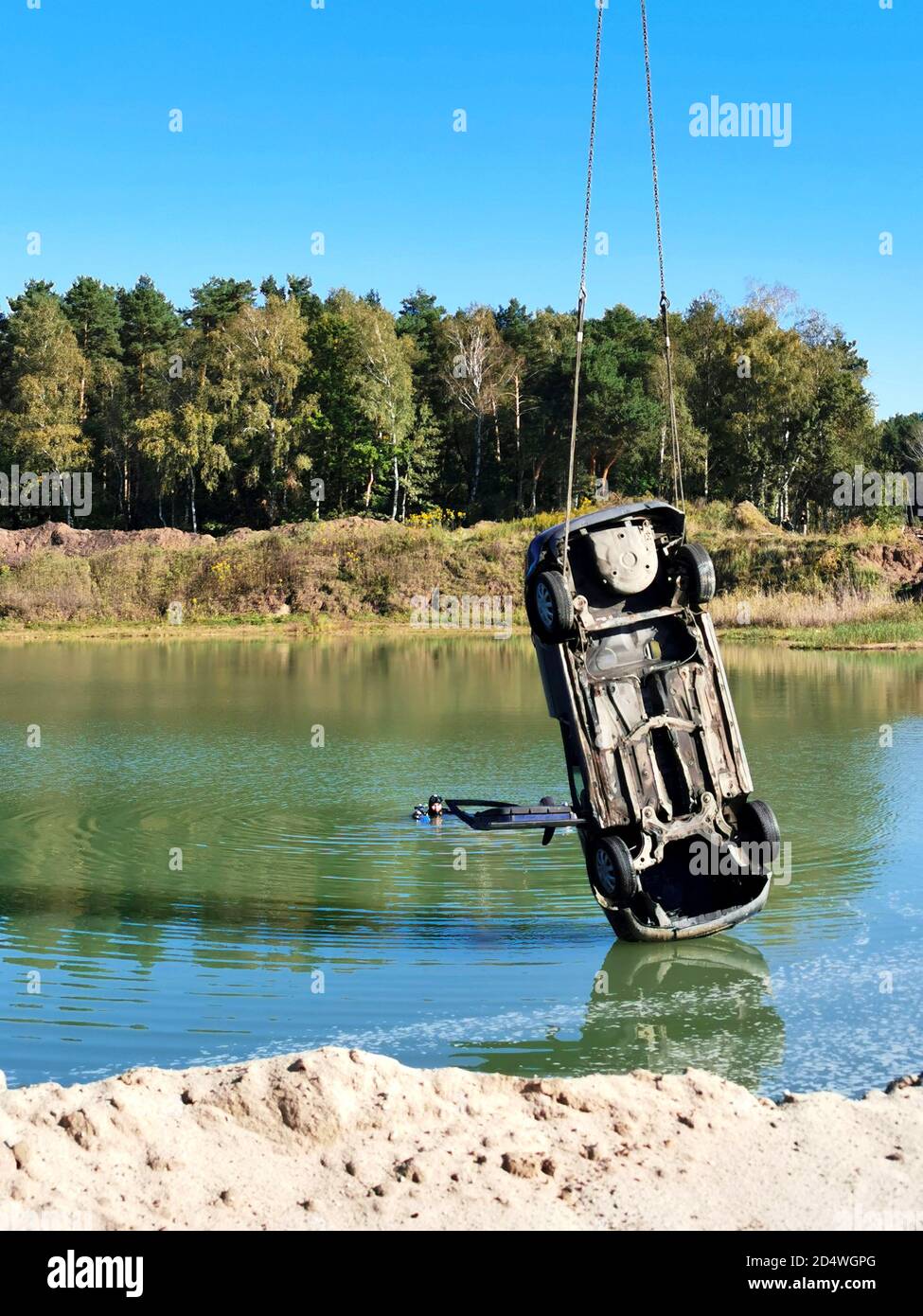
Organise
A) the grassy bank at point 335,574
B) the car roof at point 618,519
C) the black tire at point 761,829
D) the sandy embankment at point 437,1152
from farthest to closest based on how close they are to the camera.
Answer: the grassy bank at point 335,574
the car roof at point 618,519
the black tire at point 761,829
the sandy embankment at point 437,1152

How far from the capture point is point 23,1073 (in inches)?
316

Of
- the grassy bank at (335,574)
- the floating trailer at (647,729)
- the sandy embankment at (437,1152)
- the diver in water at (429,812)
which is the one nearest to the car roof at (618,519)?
the floating trailer at (647,729)

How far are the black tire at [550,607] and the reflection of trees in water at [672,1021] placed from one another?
8.20ft

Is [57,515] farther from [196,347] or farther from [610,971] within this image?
[610,971]

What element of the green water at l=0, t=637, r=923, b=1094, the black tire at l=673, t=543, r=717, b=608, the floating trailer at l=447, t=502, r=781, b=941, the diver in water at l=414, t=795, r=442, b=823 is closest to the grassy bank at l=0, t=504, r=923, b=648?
the green water at l=0, t=637, r=923, b=1094

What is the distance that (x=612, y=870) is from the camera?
9.87 m

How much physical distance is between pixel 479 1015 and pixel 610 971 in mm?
1442

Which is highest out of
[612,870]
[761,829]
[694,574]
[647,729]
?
[694,574]

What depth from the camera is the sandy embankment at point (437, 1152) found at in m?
5.57

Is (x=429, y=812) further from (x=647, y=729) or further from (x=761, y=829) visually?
(x=761, y=829)

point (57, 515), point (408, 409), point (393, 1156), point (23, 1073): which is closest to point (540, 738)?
point (23, 1073)

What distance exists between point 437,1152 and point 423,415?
74.9 meters

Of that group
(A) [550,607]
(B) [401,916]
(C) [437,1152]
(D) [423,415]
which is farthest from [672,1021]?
(D) [423,415]

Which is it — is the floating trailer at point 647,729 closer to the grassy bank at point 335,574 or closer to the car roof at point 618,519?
the car roof at point 618,519
